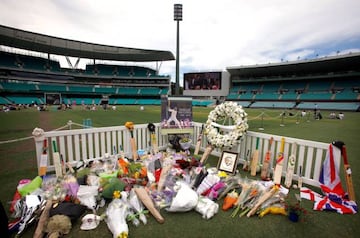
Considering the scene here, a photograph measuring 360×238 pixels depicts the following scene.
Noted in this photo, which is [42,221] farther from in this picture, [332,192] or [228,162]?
[332,192]

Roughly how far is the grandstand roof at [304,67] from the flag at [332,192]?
1257 inches

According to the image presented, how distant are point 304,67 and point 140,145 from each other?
38.7m

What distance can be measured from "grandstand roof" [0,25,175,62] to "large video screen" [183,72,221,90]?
8075 mm

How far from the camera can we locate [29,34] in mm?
29516

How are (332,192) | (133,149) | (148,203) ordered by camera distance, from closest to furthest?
(148,203)
(332,192)
(133,149)

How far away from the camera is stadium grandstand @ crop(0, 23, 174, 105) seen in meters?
33.0

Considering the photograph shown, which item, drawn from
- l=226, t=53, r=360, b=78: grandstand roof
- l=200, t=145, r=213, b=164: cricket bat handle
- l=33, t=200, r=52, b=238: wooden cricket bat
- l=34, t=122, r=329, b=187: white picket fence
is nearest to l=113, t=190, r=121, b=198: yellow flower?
l=33, t=200, r=52, b=238: wooden cricket bat

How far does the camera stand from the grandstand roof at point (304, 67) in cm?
2633

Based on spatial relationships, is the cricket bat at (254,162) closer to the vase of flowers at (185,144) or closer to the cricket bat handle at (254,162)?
the cricket bat handle at (254,162)

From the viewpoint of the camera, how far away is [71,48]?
116 feet

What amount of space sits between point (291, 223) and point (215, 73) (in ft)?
150

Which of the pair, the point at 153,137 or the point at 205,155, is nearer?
the point at 205,155

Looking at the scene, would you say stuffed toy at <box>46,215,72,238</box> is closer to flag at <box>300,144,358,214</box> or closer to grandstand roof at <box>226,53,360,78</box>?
flag at <box>300,144,358,214</box>

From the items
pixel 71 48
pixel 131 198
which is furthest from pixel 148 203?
pixel 71 48
